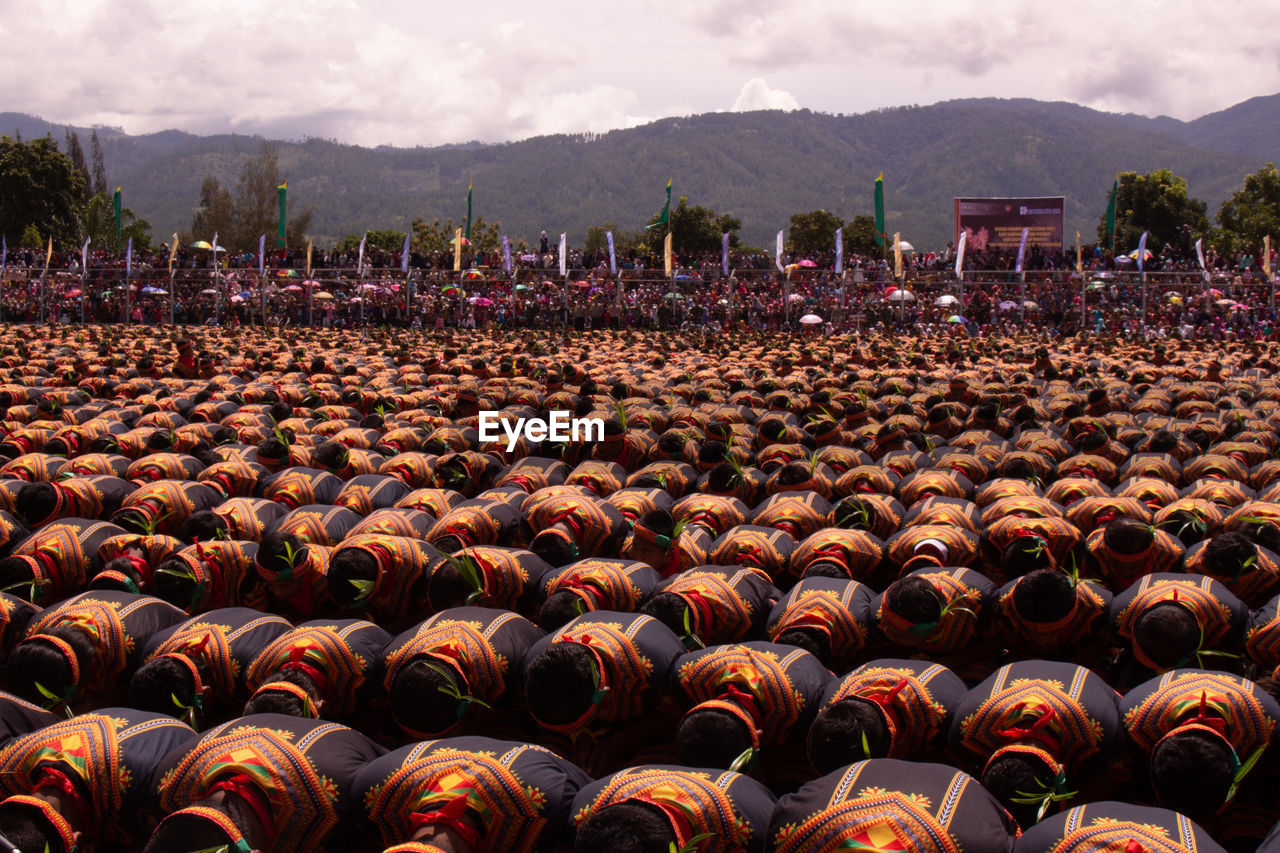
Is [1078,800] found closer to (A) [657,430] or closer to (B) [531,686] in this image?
(B) [531,686]

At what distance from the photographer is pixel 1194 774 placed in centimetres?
387

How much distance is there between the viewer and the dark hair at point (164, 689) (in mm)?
4977

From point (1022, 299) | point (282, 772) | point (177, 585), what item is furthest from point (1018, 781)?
point (1022, 299)

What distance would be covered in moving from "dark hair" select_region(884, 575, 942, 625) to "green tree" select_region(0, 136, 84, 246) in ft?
190

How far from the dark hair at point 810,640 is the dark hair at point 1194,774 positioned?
5.73 ft

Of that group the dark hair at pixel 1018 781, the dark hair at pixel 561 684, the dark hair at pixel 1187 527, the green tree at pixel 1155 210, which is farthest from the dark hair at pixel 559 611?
the green tree at pixel 1155 210

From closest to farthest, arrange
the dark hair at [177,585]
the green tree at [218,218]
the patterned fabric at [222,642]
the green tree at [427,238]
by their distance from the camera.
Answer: the patterned fabric at [222,642] < the dark hair at [177,585] < the green tree at [427,238] < the green tree at [218,218]

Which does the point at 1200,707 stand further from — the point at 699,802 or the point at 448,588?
the point at 448,588

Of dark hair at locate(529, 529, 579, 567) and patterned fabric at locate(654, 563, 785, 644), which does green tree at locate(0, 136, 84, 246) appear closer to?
dark hair at locate(529, 529, 579, 567)

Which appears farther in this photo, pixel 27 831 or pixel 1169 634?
pixel 1169 634

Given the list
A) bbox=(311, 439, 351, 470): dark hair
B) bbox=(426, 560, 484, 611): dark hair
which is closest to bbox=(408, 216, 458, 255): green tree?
bbox=(311, 439, 351, 470): dark hair

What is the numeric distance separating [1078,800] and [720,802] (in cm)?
178

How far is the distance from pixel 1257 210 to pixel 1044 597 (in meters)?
52.4

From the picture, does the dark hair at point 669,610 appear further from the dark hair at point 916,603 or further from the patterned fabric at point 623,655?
the dark hair at point 916,603
